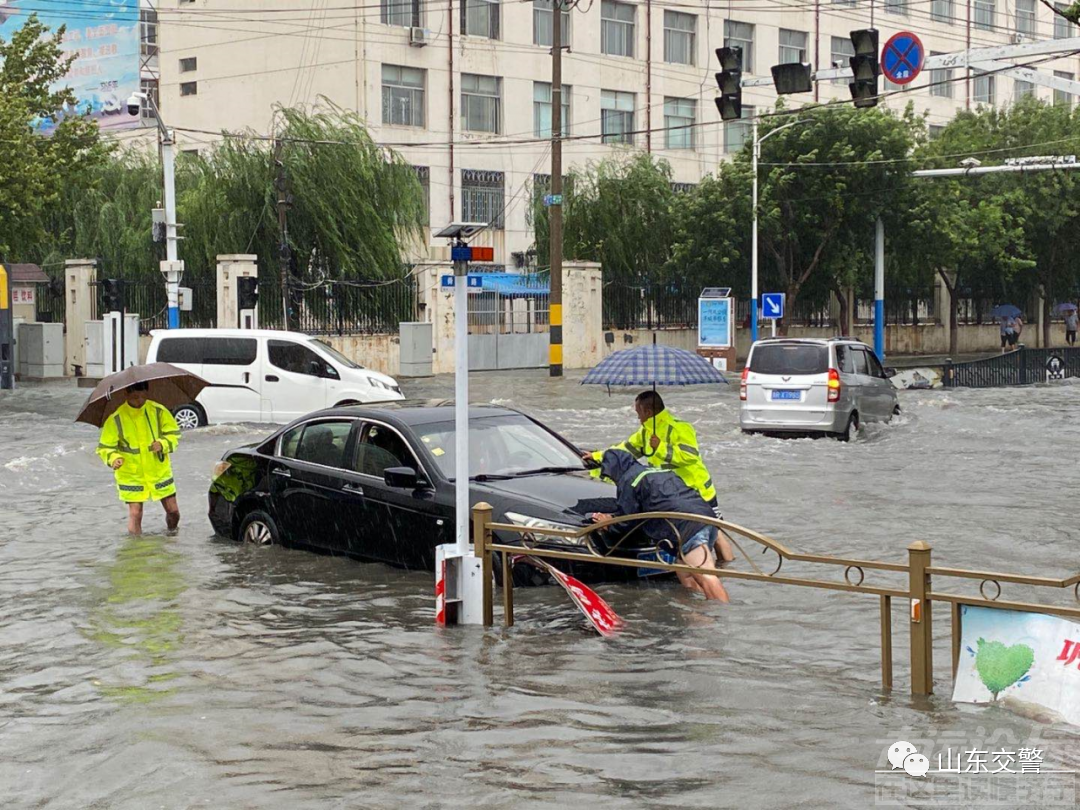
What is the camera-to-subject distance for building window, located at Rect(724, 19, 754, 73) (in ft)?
199

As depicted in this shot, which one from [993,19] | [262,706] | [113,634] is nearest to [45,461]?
[113,634]

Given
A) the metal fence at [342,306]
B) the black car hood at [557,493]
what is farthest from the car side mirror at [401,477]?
the metal fence at [342,306]

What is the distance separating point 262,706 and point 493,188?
46.8 meters

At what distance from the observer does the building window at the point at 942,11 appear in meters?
69.6

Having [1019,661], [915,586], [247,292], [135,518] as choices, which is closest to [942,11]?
[247,292]

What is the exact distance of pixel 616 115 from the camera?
57.1 m

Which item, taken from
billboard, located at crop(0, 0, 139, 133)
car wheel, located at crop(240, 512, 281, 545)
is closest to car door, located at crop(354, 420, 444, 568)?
car wheel, located at crop(240, 512, 281, 545)

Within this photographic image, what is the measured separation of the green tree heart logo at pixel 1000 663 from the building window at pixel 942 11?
220 feet

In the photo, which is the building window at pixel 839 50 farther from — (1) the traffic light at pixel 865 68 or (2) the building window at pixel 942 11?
(1) the traffic light at pixel 865 68

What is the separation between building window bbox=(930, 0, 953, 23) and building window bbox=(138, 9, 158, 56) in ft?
115

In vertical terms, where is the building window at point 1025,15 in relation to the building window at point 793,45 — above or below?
above

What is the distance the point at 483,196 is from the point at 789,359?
105 feet

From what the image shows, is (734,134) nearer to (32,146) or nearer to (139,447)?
(32,146)

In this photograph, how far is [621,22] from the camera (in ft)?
187
